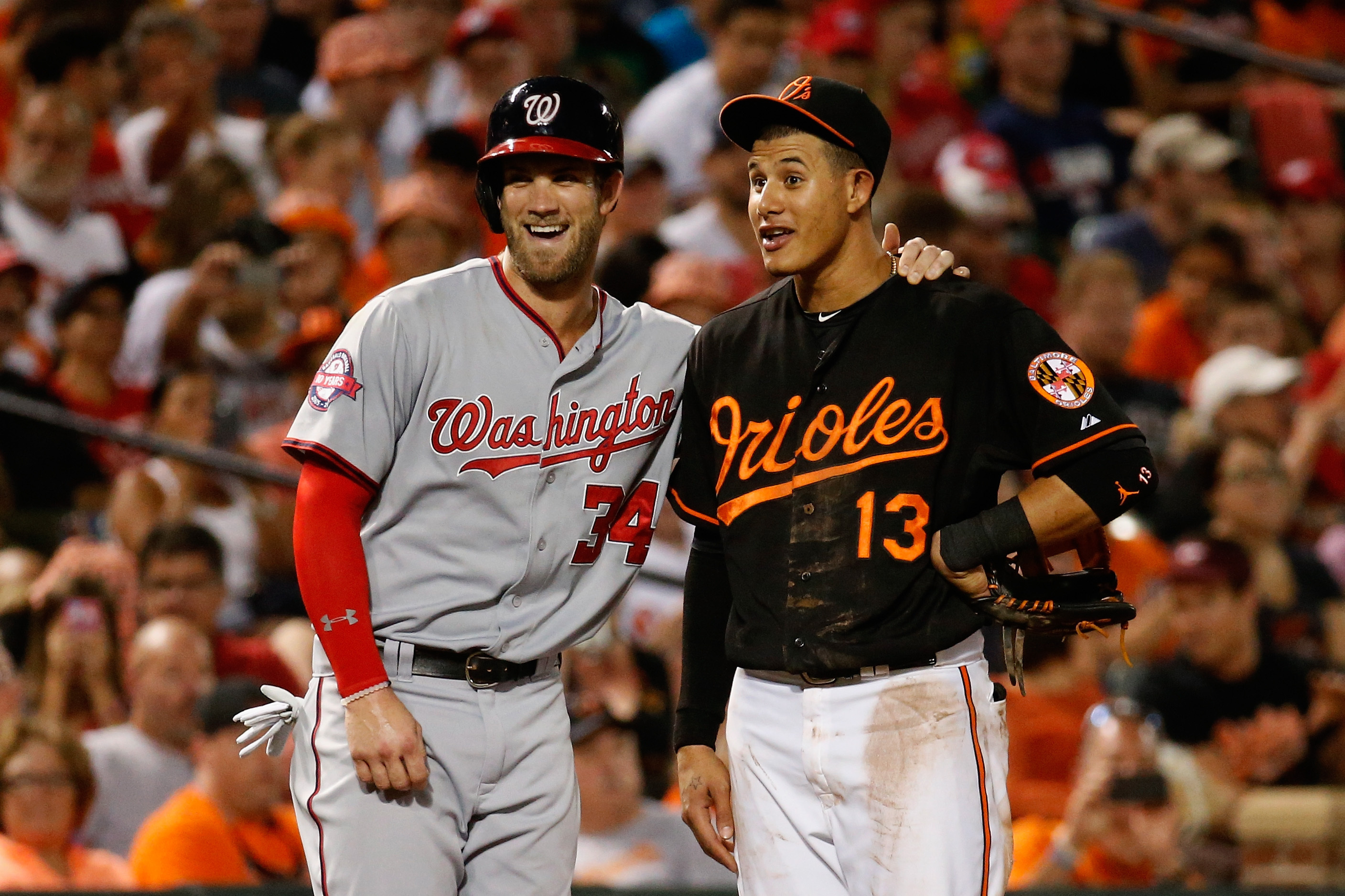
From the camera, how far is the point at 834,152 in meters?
3.27

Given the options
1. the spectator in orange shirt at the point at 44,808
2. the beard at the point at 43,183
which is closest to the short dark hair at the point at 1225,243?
the beard at the point at 43,183

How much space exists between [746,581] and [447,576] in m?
0.55

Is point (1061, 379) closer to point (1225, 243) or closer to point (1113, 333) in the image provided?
point (1113, 333)

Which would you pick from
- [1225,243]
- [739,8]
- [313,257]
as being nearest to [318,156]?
[313,257]

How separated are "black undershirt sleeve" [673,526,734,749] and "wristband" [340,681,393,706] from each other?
616 mm

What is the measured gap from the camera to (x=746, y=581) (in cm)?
331

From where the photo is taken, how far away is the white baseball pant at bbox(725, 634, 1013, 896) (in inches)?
122

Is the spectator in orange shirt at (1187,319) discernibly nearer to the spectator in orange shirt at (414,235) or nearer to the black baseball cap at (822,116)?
the spectator in orange shirt at (414,235)

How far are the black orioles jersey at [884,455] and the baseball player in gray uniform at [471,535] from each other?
0.64 ft

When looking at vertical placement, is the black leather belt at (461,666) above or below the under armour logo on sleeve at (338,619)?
below

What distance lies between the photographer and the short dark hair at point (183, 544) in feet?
19.0

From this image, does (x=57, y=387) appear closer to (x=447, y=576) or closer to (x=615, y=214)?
(x=615, y=214)

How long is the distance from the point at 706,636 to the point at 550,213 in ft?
2.84

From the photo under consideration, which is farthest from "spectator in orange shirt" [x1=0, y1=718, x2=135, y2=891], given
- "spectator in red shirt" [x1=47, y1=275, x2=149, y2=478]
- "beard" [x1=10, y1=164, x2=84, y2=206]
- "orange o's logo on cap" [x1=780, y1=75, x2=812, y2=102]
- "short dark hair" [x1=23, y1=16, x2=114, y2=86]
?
"short dark hair" [x1=23, y1=16, x2=114, y2=86]
